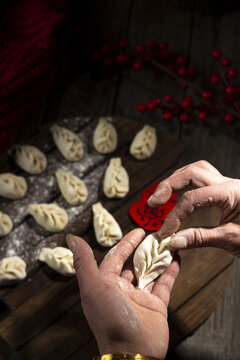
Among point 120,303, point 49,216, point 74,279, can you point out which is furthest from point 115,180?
point 120,303

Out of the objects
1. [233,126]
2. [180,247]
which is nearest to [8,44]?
[233,126]

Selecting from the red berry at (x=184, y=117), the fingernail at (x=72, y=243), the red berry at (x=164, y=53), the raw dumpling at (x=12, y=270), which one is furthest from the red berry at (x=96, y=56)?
the fingernail at (x=72, y=243)

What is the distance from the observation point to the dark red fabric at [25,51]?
1.45 meters

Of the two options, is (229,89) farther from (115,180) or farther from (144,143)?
(115,180)

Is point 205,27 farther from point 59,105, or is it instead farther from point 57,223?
point 57,223

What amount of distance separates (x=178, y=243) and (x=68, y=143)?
71cm

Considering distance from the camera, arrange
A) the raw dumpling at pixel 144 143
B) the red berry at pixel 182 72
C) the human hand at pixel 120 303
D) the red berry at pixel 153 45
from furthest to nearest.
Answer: the red berry at pixel 153 45 → the red berry at pixel 182 72 → the raw dumpling at pixel 144 143 → the human hand at pixel 120 303

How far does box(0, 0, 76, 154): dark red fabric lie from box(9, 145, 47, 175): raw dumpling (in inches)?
2.0

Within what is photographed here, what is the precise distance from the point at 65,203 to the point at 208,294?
1.91 ft

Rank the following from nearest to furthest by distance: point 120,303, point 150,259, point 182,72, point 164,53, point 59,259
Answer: point 120,303, point 150,259, point 59,259, point 182,72, point 164,53

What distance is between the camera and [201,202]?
2.97 feet

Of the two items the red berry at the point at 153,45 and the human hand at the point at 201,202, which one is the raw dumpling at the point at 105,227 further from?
the red berry at the point at 153,45

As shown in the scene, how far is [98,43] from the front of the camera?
196 centimetres

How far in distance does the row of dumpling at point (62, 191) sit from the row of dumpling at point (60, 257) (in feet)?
0.24
